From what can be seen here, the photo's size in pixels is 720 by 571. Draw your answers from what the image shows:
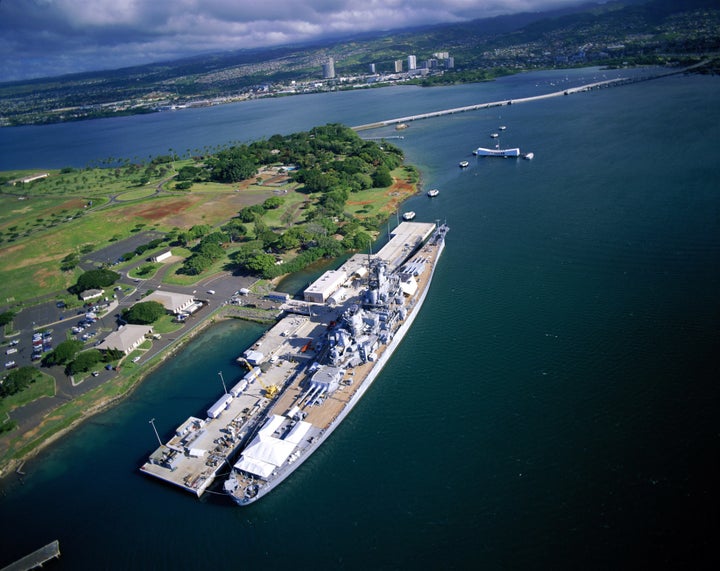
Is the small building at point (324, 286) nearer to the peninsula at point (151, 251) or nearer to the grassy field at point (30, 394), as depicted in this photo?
the peninsula at point (151, 251)

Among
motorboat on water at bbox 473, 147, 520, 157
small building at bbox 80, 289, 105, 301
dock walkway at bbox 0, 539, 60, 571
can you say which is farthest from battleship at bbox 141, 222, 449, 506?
Result: motorboat on water at bbox 473, 147, 520, 157

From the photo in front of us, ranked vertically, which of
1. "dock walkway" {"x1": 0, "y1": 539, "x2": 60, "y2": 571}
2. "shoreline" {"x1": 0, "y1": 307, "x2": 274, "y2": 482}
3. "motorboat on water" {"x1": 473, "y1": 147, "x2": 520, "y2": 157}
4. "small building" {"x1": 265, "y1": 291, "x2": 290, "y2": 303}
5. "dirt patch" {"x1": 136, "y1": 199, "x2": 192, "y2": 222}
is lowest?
"dock walkway" {"x1": 0, "y1": 539, "x2": 60, "y2": 571}

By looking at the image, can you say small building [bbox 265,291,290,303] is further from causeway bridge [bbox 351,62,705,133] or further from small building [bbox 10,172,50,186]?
causeway bridge [bbox 351,62,705,133]

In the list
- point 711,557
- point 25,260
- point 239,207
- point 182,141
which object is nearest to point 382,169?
point 239,207

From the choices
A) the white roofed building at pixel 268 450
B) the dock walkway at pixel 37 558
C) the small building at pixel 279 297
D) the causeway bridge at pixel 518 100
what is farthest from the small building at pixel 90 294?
the causeway bridge at pixel 518 100

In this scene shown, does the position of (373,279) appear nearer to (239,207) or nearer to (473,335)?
(473,335)

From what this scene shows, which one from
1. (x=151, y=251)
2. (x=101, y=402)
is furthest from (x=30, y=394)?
(x=151, y=251)
